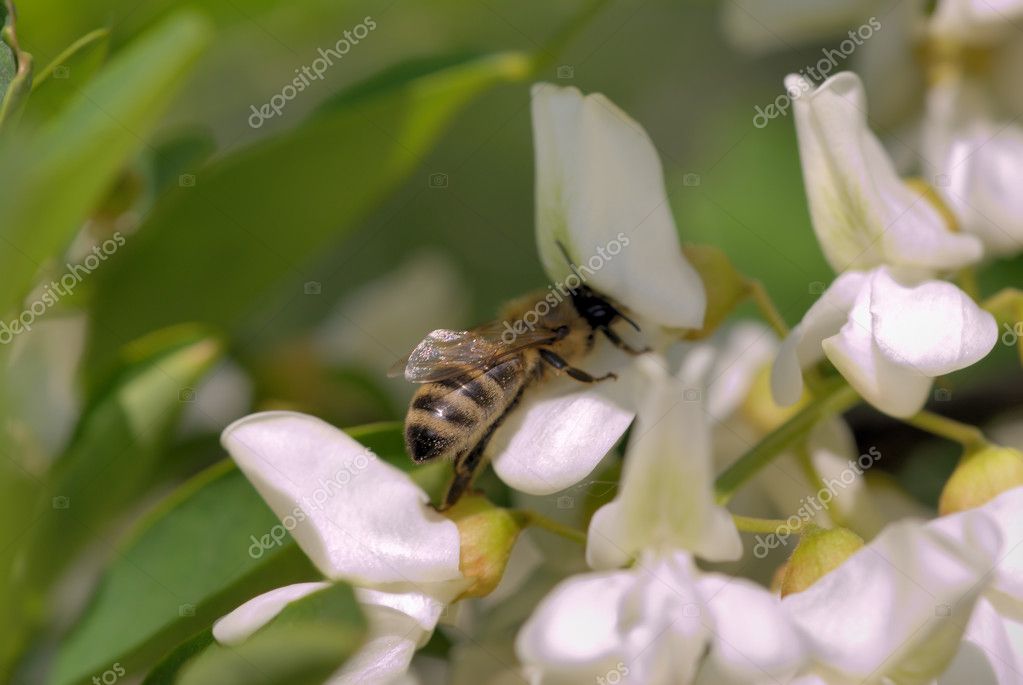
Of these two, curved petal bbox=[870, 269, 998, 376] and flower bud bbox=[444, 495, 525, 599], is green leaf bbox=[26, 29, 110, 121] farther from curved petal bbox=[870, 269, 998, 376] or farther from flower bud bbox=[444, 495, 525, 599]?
curved petal bbox=[870, 269, 998, 376]

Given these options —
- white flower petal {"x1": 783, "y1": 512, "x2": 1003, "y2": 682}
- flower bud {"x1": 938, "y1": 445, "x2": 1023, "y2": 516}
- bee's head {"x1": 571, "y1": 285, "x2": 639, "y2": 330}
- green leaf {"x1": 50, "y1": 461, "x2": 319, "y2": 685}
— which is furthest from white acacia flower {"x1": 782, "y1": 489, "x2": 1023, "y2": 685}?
green leaf {"x1": 50, "y1": 461, "x2": 319, "y2": 685}

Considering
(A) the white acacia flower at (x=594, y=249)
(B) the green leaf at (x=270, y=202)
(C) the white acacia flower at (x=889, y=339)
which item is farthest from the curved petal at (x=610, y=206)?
(B) the green leaf at (x=270, y=202)

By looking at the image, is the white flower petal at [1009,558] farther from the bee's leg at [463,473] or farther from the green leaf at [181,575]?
the green leaf at [181,575]

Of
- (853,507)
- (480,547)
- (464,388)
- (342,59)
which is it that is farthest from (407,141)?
(342,59)

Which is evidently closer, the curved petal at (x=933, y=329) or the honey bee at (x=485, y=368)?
the curved petal at (x=933, y=329)

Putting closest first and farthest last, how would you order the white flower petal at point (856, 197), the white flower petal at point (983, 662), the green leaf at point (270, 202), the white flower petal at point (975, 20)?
the white flower petal at point (983, 662)
the white flower petal at point (856, 197)
the green leaf at point (270, 202)
the white flower petal at point (975, 20)

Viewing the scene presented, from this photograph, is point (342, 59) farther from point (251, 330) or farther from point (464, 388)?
point (464, 388)

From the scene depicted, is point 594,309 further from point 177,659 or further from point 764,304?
point 177,659
